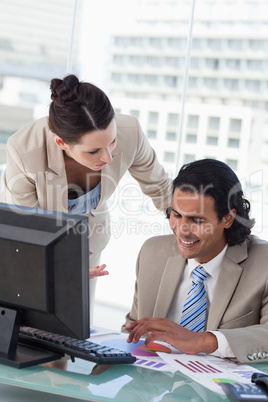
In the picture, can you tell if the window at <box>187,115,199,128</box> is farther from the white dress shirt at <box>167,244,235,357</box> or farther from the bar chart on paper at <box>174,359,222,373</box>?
the bar chart on paper at <box>174,359,222,373</box>

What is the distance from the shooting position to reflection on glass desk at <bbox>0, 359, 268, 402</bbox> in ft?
4.81

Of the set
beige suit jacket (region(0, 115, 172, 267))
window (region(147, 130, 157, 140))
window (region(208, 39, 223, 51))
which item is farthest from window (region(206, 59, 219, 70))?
beige suit jacket (region(0, 115, 172, 267))

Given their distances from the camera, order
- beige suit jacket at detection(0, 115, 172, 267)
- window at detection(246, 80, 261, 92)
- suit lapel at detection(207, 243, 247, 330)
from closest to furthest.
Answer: suit lapel at detection(207, 243, 247, 330)
beige suit jacket at detection(0, 115, 172, 267)
window at detection(246, 80, 261, 92)

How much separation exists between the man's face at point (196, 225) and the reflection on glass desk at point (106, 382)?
70 centimetres

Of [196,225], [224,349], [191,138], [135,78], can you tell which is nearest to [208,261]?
[196,225]

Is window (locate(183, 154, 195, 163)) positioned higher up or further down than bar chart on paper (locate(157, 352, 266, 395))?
higher up

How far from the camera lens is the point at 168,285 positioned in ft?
7.57

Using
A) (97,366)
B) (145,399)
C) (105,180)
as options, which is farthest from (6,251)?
(105,180)

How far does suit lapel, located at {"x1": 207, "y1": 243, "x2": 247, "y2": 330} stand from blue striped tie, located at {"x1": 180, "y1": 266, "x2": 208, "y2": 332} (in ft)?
0.18

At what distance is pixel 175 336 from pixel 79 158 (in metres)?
0.82

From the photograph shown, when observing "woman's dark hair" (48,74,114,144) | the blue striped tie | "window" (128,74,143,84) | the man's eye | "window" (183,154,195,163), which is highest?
"window" (128,74,143,84)

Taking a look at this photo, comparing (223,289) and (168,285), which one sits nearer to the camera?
(223,289)

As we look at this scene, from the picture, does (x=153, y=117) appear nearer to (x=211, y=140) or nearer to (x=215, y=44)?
(x=211, y=140)

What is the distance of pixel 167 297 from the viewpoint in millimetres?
2295
